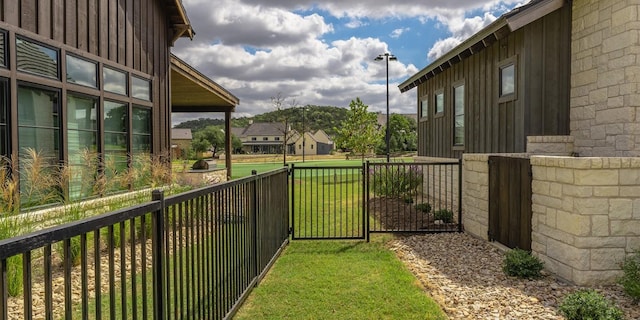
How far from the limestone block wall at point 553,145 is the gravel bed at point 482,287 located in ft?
6.25

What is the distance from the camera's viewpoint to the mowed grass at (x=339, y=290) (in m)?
4.01

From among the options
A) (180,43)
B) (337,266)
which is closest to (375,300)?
(337,266)

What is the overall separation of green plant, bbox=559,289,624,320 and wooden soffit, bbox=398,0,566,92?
512cm

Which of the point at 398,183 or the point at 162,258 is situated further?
the point at 398,183

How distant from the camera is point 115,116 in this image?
7.82m

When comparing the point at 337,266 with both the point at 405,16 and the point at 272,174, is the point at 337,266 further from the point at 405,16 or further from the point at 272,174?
the point at 405,16

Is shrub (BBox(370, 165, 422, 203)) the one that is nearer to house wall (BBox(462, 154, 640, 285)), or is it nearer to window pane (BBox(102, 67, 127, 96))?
house wall (BBox(462, 154, 640, 285))

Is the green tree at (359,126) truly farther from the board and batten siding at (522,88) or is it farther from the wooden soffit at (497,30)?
the board and batten siding at (522,88)

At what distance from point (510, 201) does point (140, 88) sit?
24.1 feet

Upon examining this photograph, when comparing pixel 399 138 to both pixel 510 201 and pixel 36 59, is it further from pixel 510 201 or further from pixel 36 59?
pixel 36 59

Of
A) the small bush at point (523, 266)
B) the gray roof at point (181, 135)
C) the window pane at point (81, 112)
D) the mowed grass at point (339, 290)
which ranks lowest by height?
the mowed grass at point (339, 290)

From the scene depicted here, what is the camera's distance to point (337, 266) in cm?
559

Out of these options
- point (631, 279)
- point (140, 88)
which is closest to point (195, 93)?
point (140, 88)

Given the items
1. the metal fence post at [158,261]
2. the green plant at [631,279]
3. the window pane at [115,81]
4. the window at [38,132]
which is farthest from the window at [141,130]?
the green plant at [631,279]
